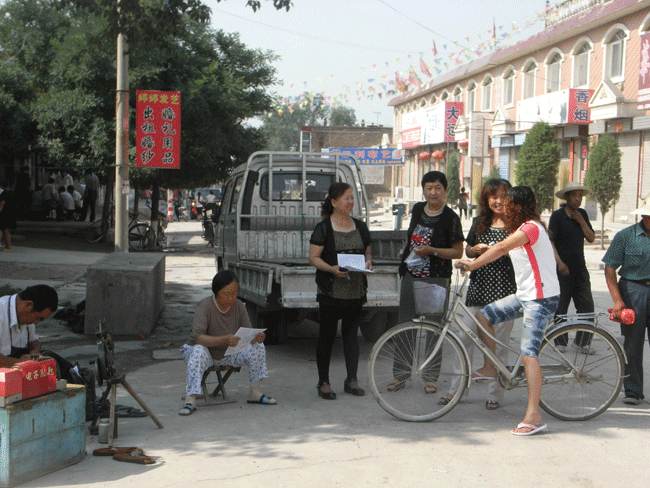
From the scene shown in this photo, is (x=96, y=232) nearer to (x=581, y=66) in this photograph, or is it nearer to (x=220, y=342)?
(x=220, y=342)

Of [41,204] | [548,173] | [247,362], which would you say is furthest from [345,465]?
[41,204]

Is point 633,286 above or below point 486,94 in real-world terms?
below

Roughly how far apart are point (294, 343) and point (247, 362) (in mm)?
2787

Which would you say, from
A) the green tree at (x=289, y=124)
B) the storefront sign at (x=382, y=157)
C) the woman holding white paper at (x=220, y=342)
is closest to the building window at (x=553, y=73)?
the storefront sign at (x=382, y=157)

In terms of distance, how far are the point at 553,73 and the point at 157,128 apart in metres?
22.5

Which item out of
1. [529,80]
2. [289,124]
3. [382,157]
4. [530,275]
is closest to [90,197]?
[382,157]

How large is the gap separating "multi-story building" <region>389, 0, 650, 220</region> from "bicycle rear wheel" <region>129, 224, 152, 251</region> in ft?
51.7

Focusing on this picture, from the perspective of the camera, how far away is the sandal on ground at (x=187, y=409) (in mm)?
5309

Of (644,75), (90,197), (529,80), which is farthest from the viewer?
(529,80)

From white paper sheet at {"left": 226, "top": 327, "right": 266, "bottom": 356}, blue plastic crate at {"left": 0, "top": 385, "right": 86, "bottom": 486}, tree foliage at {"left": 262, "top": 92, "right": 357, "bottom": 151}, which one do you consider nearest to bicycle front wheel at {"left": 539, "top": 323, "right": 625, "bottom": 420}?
white paper sheet at {"left": 226, "top": 327, "right": 266, "bottom": 356}

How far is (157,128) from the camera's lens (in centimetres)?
1477

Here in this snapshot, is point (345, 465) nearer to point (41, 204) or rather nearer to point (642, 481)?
point (642, 481)

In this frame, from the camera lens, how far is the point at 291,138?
124938 mm

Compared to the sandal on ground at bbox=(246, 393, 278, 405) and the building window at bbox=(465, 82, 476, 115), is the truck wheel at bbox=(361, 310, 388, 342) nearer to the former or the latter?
the sandal on ground at bbox=(246, 393, 278, 405)
